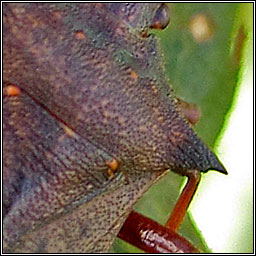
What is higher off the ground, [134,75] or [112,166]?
[134,75]

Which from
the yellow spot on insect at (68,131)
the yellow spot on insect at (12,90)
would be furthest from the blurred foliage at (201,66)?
the yellow spot on insect at (12,90)

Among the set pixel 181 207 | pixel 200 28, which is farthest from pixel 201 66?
pixel 181 207

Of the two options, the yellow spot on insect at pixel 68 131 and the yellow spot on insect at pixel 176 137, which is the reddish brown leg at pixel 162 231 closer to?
the yellow spot on insect at pixel 176 137

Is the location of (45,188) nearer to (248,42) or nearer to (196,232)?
(196,232)

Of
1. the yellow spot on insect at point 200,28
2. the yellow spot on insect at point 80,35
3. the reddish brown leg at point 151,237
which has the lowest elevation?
the reddish brown leg at point 151,237

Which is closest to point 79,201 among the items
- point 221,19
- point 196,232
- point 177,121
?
point 177,121

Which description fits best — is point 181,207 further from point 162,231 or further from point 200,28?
point 200,28

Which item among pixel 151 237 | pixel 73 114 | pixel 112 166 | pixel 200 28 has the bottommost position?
pixel 151 237
